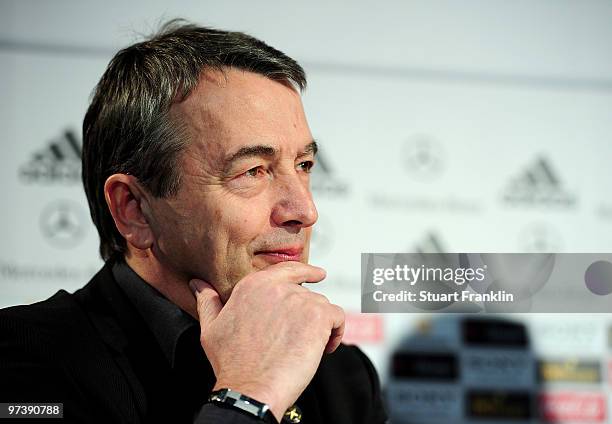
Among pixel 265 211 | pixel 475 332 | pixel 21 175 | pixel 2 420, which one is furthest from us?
pixel 475 332

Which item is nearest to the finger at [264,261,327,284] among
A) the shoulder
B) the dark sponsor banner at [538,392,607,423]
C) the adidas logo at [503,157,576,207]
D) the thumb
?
the thumb

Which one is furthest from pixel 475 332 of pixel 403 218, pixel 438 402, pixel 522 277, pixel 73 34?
pixel 73 34

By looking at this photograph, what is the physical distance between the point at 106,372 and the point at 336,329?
39 centimetres

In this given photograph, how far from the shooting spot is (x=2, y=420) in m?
1.08

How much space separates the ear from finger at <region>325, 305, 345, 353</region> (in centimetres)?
39

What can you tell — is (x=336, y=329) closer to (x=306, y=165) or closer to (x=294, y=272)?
(x=294, y=272)

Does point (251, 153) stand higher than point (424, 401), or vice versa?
point (251, 153)

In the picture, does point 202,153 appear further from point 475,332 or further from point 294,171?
point 475,332

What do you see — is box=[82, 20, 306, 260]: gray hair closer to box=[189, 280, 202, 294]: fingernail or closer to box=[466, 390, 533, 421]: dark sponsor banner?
box=[189, 280, 202, 294]: fingernail

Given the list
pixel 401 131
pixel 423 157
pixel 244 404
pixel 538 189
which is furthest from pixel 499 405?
pixel 244 404

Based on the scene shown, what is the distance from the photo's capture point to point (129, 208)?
1356mm

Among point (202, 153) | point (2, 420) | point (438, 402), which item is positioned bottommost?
point (2, 420)

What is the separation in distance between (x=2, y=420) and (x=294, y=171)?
616 millimetres

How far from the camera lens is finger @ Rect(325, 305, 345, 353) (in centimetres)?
115
